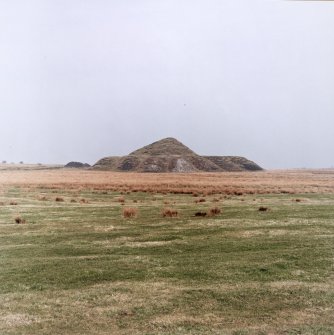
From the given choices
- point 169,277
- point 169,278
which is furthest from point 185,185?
point 169,278

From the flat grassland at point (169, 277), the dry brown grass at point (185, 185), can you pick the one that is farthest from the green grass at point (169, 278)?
the dry brown grass at point (185, 185)

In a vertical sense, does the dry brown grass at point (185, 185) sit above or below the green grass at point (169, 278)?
above

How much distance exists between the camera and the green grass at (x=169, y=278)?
41.0ft

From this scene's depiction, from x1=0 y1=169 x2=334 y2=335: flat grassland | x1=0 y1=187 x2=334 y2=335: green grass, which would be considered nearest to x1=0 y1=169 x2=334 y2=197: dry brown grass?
x1=0 y1=169 x2=334 y2=335: flat grassland

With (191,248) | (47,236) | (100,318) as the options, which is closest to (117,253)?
(191,248)

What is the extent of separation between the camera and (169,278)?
1689 centimetres

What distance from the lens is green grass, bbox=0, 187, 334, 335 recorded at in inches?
492

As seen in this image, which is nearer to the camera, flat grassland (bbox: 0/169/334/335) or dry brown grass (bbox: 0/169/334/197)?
flat grassland (bbox: 0/169/334/335)

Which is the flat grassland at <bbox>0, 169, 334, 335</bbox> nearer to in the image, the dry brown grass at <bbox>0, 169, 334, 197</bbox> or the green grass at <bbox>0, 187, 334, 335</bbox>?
the green grass at <bbox>0, 187, 334, 335</bbox>

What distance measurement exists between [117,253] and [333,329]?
475 inches

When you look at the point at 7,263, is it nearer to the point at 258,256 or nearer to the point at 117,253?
the point at 117,253

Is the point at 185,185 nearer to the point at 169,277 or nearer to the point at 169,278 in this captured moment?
the point at 169,277

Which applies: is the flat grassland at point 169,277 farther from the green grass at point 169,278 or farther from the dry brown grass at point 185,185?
the dry brown grass at point 185,185

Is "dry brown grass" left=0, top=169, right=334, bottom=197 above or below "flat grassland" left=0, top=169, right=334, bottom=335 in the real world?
above
